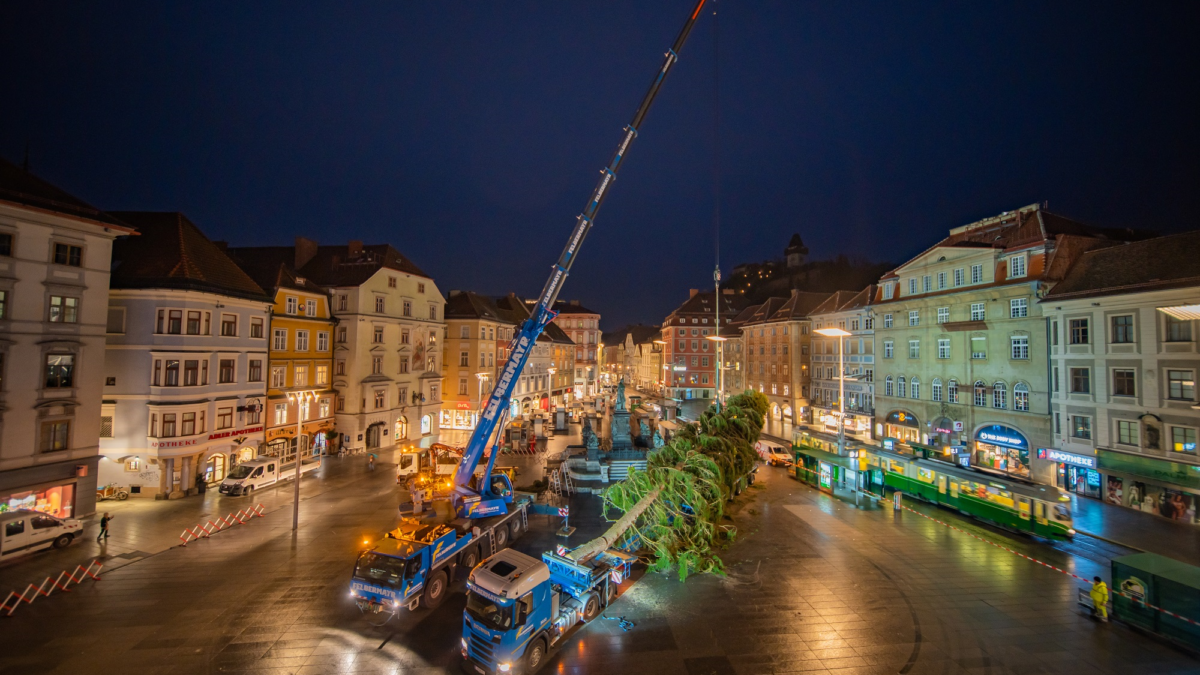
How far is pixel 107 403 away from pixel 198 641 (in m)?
19.9

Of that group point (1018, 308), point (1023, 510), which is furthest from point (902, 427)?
point (1023, 510)

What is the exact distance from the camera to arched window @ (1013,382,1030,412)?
28.7 m

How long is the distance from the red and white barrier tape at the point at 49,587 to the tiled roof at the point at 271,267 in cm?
1855

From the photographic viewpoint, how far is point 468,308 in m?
47.6

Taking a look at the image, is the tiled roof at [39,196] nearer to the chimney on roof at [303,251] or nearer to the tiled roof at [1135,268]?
the chimney on roof at [303,251]

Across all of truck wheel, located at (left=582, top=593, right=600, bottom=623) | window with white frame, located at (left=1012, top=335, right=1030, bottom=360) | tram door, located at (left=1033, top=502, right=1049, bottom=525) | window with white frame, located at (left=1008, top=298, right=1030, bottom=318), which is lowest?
truck wheel, located at (left=582, top=593, right=600, bottom=623)

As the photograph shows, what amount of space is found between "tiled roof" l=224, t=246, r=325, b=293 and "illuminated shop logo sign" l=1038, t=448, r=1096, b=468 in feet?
156

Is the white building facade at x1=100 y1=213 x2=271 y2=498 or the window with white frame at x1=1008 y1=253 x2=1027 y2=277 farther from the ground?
the window with white frame at x1=1008 y1=253 x2=1027 y2=277

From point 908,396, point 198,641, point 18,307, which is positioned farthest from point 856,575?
point 18,307

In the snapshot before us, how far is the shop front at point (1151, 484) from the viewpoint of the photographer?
70.4 feet

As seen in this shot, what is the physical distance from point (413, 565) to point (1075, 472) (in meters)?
34.1

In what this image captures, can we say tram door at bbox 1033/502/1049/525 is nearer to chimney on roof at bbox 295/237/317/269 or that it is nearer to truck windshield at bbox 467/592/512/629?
truck windshield at bbox 467/592/512/629

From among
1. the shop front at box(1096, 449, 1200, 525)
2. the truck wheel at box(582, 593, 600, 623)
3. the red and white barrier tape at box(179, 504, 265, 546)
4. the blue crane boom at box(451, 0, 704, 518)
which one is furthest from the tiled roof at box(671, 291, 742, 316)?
the truck wheel at box(582, 593, 600, 623)

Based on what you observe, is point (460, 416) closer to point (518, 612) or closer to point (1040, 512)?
point (518, 612)
